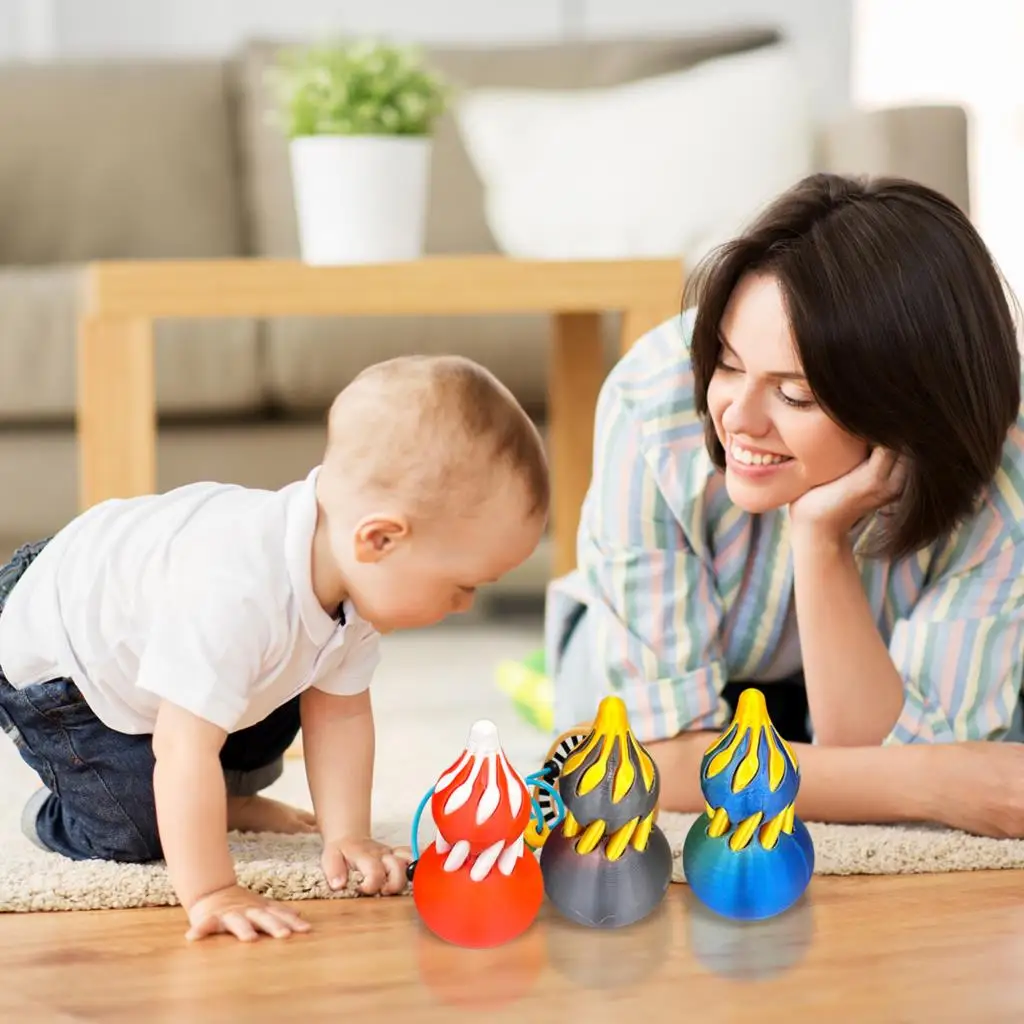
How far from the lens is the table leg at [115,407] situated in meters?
1.63

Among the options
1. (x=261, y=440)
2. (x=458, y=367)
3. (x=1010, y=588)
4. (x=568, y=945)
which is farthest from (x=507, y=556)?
(x=261, y=440)

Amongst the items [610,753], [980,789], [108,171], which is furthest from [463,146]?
[610,753]

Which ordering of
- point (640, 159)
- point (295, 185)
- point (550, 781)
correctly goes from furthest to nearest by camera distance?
point (640, 159) < point (295, 185) < point (550, 781)

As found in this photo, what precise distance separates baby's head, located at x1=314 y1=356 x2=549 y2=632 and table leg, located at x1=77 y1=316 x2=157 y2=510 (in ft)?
2.08

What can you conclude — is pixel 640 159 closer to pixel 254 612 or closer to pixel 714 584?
pixel 714 584

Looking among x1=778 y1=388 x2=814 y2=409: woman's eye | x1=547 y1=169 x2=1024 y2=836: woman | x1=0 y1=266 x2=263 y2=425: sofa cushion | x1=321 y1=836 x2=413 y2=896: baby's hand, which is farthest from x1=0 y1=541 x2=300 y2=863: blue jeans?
x1=0 y1=266 x2=263 y2=425: sofa cushion

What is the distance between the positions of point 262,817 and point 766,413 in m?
0.51

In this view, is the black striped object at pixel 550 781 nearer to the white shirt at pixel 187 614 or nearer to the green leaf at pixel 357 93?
the white shirt at pixel 187 614

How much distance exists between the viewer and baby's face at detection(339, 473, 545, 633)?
3.37 ft

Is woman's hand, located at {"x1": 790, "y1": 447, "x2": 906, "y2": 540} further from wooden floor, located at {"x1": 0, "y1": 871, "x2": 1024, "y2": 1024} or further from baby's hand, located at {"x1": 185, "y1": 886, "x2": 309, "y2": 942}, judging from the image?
baby's hand, located at {"x1": 185, "y1": 886, "x2": 309, "y2": 942}

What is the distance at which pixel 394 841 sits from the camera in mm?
1274

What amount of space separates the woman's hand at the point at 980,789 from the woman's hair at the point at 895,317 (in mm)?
198

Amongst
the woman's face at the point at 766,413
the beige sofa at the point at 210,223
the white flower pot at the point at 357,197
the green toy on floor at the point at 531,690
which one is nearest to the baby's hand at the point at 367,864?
the woman's face at the point at 766,413

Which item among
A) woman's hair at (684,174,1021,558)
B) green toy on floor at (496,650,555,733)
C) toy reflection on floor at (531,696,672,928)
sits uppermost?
woman's hair at (684,174,1021,558)
